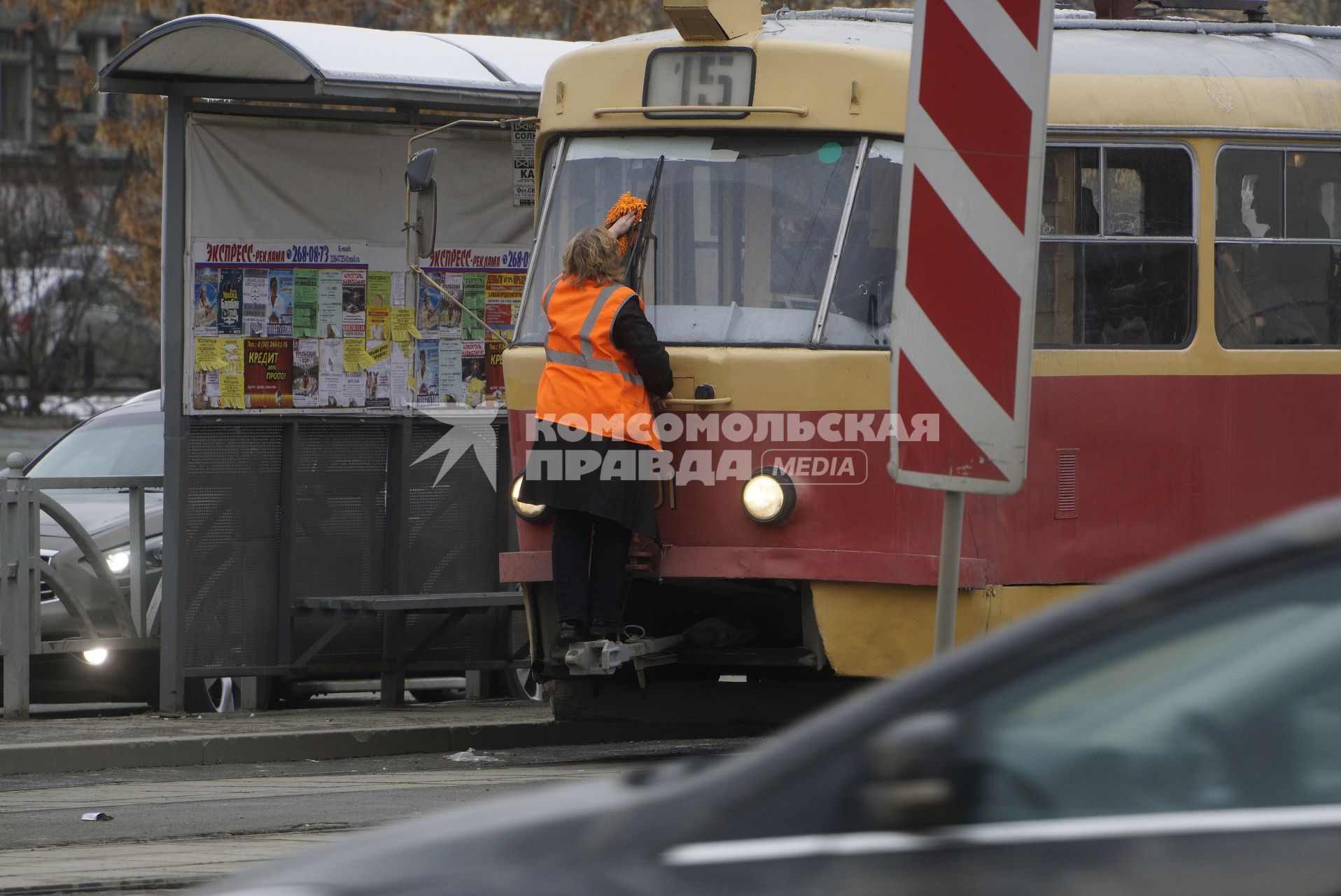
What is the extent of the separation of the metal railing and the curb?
1.12 metres

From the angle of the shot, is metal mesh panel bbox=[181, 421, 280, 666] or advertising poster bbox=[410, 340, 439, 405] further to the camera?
advertising poster bbox=[410, 340, 439, 405]

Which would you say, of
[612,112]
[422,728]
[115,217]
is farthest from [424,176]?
[115,217]

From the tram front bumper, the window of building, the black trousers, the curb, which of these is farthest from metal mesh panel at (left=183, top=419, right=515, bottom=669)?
the window of building

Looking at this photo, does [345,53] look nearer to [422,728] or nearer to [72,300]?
[422,728]

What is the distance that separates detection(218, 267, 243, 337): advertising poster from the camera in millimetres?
10141

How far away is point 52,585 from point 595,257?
12.8ft

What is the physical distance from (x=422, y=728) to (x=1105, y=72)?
14.3 feet

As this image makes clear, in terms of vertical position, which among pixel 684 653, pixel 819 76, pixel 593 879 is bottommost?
pixel 684 653

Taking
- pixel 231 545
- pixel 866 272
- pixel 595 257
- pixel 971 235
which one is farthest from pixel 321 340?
pixel 971 235

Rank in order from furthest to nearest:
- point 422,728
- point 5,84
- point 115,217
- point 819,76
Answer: point 5,84
point 115,217
point 422,728
point 819,76

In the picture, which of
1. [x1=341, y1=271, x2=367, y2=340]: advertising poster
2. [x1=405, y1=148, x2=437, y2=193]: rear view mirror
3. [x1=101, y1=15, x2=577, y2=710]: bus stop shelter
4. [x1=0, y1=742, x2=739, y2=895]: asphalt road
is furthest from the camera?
[x1=341, y1=271, x2=367, y2=340]: advertising poster

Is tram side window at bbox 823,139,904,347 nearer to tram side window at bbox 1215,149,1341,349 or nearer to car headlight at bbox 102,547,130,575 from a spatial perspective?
tram side window at bbox 1215,149,1341,349

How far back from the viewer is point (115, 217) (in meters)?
27.3

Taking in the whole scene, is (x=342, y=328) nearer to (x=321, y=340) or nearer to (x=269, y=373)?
(x=321, y=340)
